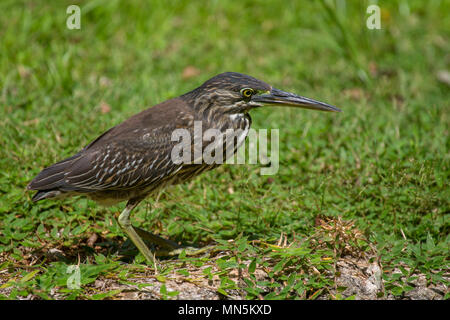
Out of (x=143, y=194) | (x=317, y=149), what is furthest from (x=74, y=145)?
(x=317, y=149)

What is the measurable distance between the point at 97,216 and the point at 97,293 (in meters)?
1.28

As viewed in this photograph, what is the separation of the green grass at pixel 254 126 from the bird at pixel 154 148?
0.48 metres

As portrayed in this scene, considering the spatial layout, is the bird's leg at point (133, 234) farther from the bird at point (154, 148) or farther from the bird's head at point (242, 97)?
the bird's head at point (242, 97)

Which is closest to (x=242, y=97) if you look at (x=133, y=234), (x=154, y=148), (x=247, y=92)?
(x=247, y=92)

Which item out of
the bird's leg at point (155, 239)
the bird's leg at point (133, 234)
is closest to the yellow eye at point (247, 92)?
the bird's leg at point (133, 234)

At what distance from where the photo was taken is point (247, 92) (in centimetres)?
423

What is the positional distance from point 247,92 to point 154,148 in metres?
0.83

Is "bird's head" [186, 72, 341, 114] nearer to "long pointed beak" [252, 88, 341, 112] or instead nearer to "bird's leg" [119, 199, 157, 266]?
"long pointed beak" [252, 88, 341, 112]

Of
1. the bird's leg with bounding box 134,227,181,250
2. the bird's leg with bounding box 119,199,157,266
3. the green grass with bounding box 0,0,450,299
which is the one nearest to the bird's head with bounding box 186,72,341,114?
the green grass with bounding box 0,0,450,299

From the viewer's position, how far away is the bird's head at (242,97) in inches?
166

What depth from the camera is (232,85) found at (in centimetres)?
421

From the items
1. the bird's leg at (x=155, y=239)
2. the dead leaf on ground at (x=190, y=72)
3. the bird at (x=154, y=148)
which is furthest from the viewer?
the dead leaf on ground at (x=190, y=72)

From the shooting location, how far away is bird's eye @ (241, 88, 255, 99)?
4211mm

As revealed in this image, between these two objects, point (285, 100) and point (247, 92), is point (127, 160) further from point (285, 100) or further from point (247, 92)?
point (285, 100)
